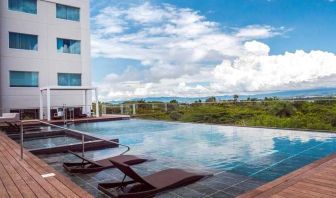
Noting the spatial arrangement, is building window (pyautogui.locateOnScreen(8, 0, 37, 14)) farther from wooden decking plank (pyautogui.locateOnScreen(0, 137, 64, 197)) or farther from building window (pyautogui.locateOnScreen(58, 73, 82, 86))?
wooden decking plank (pyautogui.locateOnScreen(0, 137, 64, 197))

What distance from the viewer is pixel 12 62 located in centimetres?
1727

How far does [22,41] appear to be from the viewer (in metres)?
17.7

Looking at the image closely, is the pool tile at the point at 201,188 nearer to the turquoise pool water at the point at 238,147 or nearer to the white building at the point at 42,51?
the turquoise pool water at the point at 238,147

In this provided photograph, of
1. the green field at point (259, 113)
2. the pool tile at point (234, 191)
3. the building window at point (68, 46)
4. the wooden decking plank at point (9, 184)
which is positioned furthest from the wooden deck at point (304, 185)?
the building window at point (68, 46)

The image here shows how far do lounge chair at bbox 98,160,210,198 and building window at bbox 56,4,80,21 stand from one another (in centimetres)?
1701

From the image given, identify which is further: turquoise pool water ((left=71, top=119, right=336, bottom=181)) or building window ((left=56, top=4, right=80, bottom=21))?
building window ((left=56, top=4, right=80, bottom=21))

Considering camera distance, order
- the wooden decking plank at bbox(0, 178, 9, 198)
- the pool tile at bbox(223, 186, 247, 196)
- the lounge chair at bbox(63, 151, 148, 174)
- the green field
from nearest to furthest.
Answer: the wooden decking plank at bbox(0, 178, 9, 198)
the pool tile at bbox(223, 186, 247, 196)
the lounge chair at bbox(63, 151, 148, 174)
the green field

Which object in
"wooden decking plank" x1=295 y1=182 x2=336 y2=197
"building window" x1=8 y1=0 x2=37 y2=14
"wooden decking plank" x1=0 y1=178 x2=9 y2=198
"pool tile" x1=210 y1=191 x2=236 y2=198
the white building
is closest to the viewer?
"wooden decking plank" x1=295 y1=182 x2=336 y2=197

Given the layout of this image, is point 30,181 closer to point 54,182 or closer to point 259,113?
point 54,182

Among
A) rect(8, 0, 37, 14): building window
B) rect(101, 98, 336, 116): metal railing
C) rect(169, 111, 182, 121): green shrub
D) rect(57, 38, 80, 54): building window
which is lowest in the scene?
rect(169, 111, 182, 121): green shrub

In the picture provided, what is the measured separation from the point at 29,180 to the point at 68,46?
16.3 metres

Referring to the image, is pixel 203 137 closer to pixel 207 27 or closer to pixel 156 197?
pixel 156 197

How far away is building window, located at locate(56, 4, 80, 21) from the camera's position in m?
19.2

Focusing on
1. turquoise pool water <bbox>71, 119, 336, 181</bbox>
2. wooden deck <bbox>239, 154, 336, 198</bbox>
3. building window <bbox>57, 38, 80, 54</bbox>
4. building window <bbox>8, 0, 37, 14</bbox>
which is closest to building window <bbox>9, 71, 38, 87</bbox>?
building window <bbox>57, 38, 80, 54</bbox>
